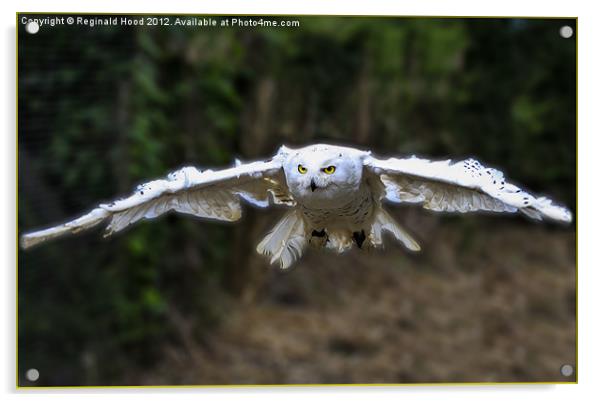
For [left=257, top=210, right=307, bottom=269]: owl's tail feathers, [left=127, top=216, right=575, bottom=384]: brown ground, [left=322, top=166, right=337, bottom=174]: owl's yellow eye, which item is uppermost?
[left=322, top=166, right=337, bottom=174]: owl's yellow eye

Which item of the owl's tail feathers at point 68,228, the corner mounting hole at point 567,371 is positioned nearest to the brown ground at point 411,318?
the corner mounting hole at point 567,371

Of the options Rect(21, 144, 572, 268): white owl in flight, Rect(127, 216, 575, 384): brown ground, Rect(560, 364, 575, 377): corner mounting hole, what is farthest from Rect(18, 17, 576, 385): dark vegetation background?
Rect(21, 144, 572, 268): white owl in flight

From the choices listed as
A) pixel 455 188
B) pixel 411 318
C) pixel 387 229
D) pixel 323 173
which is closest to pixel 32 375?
pixel 387 229

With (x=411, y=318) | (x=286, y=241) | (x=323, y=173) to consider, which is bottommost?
(x=411, y=318)

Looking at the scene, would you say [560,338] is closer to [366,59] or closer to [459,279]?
[459,279]

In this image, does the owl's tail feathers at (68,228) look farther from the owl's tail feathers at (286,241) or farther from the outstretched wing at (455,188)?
the outstretched wing at (455,188)

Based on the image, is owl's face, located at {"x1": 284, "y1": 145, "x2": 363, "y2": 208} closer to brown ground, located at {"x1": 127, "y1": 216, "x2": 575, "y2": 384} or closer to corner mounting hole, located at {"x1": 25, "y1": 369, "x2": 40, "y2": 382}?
corner mounting hole, located at {"x1": 25, "y1": 369, "x2": 40, "y2": 382}

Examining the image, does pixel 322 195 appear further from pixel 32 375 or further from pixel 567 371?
pixel 32 375
